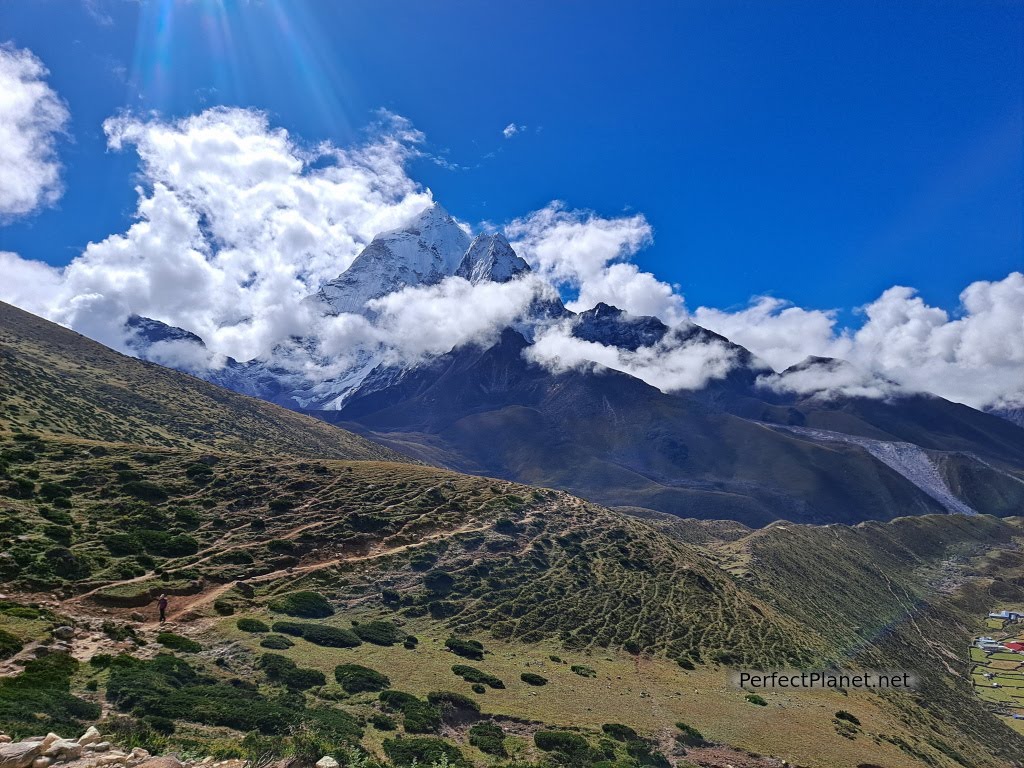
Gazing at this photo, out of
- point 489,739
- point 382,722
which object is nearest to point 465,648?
point 489,739

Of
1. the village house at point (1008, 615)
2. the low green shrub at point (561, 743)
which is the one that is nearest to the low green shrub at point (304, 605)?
the low green shrub at point (561, 743)

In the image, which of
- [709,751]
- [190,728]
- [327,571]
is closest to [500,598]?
[327,571]

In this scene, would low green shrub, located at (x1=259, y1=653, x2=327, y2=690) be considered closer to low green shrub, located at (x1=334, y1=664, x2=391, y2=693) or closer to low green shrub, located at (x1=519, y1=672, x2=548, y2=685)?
low green shrub, located at (x1=334, y1=664, x2=391, y2=693)

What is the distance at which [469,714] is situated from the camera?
30.1 meters

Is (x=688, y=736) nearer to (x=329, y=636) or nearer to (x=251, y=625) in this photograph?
(x=329, y=636)

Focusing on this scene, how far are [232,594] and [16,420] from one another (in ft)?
156

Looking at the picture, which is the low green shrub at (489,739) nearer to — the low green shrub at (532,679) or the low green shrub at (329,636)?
the low green shrub at (532,679)

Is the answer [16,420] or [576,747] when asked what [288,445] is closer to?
[16,420]

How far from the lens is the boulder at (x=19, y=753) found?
13820 millimetres

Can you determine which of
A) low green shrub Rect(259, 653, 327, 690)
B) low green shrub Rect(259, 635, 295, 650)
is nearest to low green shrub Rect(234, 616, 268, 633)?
low green shrub Rect(259, 635, 295, 650)

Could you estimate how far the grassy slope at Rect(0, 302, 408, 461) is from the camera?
80188mm

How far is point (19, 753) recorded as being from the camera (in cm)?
1404

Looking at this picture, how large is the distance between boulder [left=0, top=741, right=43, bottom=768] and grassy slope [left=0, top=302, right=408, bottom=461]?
2544 inches

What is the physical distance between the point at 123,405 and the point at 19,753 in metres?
105
